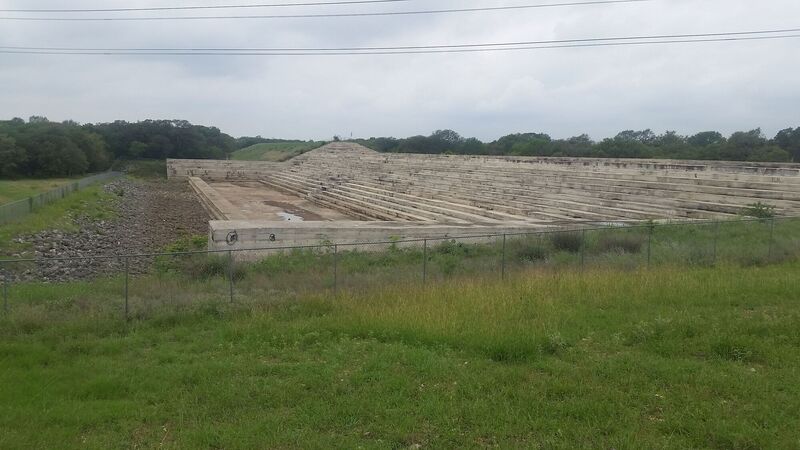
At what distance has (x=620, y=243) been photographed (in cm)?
1606

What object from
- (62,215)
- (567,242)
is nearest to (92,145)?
(62,215)

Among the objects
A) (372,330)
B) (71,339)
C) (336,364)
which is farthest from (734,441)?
(71,339)

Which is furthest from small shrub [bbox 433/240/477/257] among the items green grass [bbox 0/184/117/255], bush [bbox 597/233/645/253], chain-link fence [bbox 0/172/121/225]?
chain-link fence [bbox 0/172/121/225]

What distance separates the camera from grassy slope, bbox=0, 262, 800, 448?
5484 millimetres

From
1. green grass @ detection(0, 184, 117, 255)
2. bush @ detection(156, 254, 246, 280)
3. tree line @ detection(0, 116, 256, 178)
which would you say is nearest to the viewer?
bush @ detection(156, 254, 246, 280)

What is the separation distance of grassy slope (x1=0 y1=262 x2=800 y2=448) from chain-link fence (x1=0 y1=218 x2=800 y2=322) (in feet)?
2.47

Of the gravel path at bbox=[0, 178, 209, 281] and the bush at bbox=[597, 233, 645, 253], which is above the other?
the bush at bbox=[597, 233, 645, 253]

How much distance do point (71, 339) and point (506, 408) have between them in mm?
6381

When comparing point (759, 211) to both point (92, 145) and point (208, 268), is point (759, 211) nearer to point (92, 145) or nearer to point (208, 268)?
point (208, 268)

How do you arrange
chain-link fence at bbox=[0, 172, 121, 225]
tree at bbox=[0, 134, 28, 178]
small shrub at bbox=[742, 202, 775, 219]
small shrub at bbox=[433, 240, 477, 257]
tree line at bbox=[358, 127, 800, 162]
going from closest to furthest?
small shrub at bbox=[433, 240, 477, 257] → small shrub at bbox=[742, 202, 775, 219] → chain-link fence at bbox=[0, 172, 121, 225] → tree line at bbox=[358, 127, 800, 162] → tree at bbox=[0, 134, 28, 178]

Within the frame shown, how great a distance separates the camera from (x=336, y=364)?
746 cm

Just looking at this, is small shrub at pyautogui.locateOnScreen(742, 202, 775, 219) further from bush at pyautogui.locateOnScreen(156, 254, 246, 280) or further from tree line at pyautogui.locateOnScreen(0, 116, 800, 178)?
tree line at pyautogui.locateOnScreen(0, 116, 800, 178)

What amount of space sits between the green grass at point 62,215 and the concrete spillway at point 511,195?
6832 mm

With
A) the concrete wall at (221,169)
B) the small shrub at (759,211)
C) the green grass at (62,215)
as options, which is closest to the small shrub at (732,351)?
the small shrub at (759,211)
